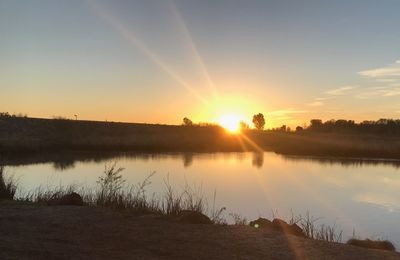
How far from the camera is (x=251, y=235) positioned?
7707 mm

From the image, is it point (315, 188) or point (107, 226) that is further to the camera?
point (315, 188)

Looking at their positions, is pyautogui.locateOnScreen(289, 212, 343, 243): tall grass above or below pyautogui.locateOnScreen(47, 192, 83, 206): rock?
below

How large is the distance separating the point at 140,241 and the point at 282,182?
17.4 metres

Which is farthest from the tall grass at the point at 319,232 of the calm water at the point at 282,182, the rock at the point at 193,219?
the rock at the point at 193,219

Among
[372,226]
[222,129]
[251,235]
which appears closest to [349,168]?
[372,226]

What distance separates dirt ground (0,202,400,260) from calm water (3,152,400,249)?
6.05 metres

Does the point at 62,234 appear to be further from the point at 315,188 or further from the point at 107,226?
the point at 315,188

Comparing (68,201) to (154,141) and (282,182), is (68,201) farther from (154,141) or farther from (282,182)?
(154,141)

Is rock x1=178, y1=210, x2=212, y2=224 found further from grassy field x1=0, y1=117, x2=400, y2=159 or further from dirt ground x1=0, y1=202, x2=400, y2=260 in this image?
grassy field x1=0, y1=117, x2=400, y2=159

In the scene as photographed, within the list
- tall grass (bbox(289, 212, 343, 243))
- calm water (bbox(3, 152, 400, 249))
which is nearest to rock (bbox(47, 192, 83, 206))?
tall grass (bbox(289, 212, 343, 243))

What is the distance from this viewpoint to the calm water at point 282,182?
1614cm

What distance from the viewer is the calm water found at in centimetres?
1614

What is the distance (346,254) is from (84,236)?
11.8 feet

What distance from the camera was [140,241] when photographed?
23.4ft
